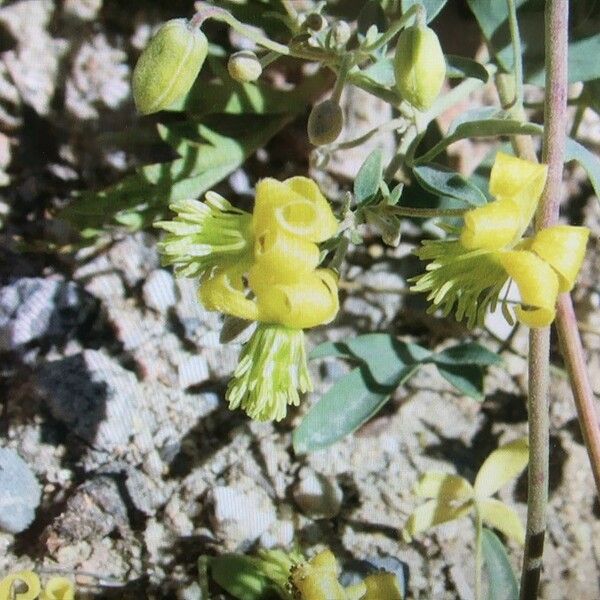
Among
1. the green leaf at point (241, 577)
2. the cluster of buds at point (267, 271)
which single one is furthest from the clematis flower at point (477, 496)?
the cluster of buds at point (267, 271)

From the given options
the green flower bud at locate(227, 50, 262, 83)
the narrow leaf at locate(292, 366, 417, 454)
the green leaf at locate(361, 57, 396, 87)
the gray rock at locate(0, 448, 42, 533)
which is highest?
the green flower bud at locate(227, 50, 262, 83)

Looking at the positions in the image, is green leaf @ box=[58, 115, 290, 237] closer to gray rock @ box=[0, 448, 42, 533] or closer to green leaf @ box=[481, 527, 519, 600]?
gray rock @ box=[0, 448, 42, 533]

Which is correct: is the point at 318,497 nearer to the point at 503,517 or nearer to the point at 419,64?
the point at 503,517

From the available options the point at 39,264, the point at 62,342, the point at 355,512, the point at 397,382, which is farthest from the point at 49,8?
the point at 355,512

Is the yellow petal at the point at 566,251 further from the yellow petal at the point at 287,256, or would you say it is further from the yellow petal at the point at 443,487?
the yellow petal at the point at 443,487

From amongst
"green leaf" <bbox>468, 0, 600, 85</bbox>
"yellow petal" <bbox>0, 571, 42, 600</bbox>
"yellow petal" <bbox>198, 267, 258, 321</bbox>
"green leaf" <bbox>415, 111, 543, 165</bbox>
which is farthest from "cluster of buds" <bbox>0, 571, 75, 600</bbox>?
"green leaf" <bbox>468, 0, 600, 85</bbox>
